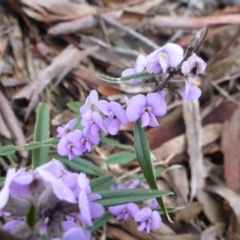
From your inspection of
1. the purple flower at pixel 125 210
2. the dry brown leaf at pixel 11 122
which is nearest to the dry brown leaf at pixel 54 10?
the dry brown leaf at pixel 11 122

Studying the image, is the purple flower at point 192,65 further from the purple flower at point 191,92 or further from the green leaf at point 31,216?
the green leaf at point 31,216

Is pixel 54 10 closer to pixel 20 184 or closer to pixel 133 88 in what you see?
pixel 133 88

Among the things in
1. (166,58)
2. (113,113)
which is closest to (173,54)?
(166,58)

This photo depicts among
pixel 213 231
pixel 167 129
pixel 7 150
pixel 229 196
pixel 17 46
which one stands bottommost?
pixel 213 231

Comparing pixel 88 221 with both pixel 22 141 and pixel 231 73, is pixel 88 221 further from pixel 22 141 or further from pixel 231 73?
pixel 231 73

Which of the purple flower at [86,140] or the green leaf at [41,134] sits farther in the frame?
the green leaf at [41,134]
